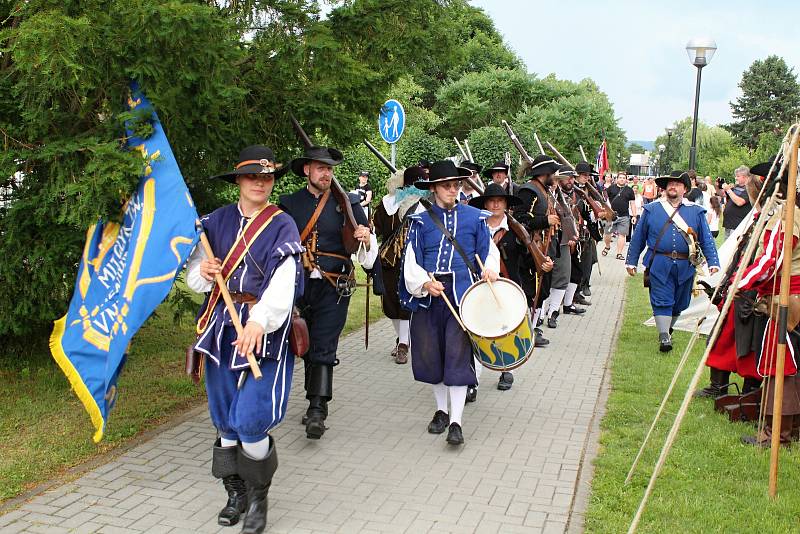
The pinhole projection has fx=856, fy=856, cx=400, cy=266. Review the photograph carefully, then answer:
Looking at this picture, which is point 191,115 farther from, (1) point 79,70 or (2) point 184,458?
(2) point 184,458

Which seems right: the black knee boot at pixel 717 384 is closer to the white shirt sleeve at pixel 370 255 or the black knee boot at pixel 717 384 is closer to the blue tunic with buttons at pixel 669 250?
the blue tunic with buttons at pixel 669 250

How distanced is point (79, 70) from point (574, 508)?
3.98 m

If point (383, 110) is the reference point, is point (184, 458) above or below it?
below

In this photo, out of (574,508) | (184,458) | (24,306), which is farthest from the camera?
(24,306)

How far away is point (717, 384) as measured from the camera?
7578mm

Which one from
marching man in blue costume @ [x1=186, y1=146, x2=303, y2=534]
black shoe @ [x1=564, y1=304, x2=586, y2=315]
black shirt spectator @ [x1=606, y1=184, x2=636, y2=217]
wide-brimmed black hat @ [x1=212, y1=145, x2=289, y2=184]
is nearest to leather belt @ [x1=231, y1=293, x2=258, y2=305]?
marching man in blue costume @ [x1=186, y1=146, x2=303, y2=534]

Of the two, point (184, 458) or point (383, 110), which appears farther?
point (383, 110)

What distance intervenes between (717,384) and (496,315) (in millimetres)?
2619

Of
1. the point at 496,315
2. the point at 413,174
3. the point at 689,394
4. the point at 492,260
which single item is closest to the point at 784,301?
the point at 689,394

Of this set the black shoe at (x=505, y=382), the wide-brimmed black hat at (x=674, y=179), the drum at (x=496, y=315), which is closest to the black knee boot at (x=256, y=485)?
the drum at (x=496, y=315)

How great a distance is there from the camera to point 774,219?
Answer: 20.0 feet

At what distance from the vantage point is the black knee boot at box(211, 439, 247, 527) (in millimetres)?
4895

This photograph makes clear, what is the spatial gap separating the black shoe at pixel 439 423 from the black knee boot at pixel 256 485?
2033mm

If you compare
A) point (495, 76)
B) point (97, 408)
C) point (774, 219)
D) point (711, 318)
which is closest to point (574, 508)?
point (774, 219)
